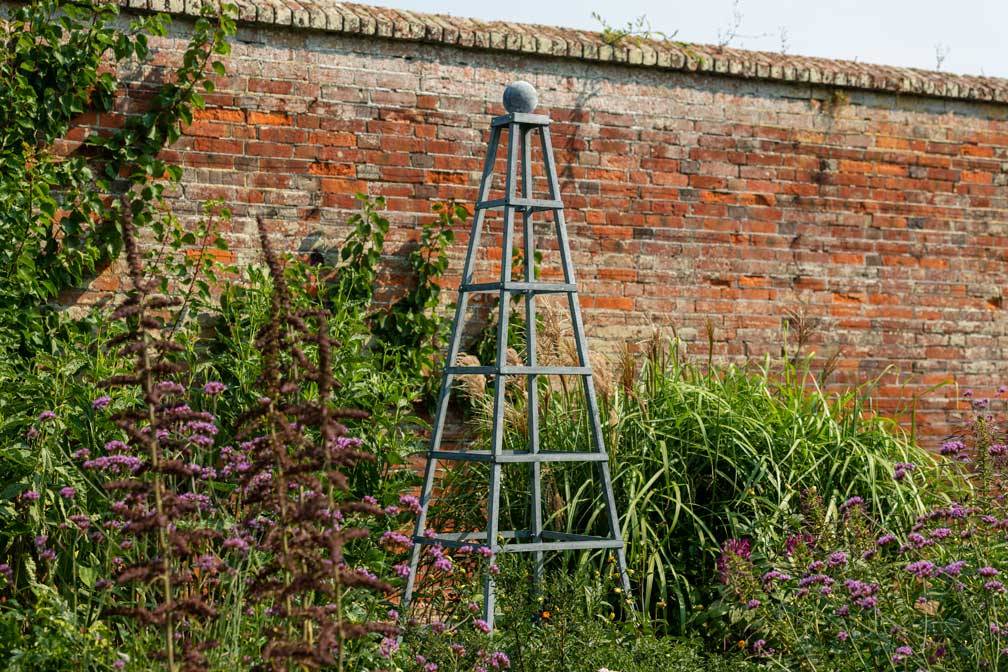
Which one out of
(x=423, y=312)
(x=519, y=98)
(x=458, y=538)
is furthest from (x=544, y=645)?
(x=423, y=312)

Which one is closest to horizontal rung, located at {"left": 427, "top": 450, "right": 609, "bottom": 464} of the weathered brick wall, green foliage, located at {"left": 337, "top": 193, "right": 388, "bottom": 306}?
green foliage, located at {"left": 337, "top": 193, "right": 388, "bottom": 306}

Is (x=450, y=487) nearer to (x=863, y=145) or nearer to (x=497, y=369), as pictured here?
(x=497, y=369)

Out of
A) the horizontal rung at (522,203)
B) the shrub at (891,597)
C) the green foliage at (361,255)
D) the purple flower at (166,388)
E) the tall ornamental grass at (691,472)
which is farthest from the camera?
the green foliage at (361,255)

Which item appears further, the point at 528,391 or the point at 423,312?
the point at 423,312

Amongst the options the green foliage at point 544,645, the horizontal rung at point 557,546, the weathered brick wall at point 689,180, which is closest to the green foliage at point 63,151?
the weathered brick wall at point 689,180

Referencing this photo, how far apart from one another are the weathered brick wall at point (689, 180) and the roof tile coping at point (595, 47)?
0.06 m

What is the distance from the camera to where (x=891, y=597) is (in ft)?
12.2

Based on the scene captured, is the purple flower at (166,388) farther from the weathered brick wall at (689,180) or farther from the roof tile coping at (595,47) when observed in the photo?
the roof tile coping at (595,47)

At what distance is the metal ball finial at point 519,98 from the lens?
4.96 metres

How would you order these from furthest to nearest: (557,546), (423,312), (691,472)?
(423,312), (691,472), (557,546)

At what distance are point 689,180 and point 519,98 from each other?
7.07ft

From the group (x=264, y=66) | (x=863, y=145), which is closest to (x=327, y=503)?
(x=264, y=66)

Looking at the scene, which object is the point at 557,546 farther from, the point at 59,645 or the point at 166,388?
the point at 166,388

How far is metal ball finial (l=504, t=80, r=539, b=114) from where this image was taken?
16.3ft
